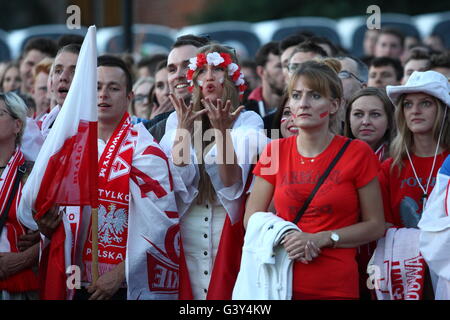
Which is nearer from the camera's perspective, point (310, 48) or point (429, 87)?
point (429, 87)

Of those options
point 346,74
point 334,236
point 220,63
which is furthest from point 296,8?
point 334,236

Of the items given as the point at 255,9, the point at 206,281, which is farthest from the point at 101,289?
the point at 255,9

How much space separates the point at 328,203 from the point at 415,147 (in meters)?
0.92

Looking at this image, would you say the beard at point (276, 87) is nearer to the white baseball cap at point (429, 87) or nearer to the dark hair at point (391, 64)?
the dark hair at point (391, 64)

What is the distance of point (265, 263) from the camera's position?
16.3ft

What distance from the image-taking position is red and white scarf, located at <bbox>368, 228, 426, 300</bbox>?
528cm

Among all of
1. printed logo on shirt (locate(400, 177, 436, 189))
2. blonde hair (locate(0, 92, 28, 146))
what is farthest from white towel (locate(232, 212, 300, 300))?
blonde hair (locate(0, 92, 28, 146))

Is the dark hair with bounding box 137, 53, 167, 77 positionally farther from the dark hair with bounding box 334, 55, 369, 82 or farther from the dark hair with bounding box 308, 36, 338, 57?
the dark hair with bounding box 334, 55, 369, 82

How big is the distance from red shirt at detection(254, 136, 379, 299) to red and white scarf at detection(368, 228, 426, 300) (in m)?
0.36

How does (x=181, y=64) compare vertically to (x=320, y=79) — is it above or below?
above

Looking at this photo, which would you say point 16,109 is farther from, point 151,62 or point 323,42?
point 151,62

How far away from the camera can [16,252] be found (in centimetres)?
580

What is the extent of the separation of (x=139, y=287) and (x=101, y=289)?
23 centimetres

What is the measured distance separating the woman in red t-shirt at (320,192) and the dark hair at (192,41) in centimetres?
146
